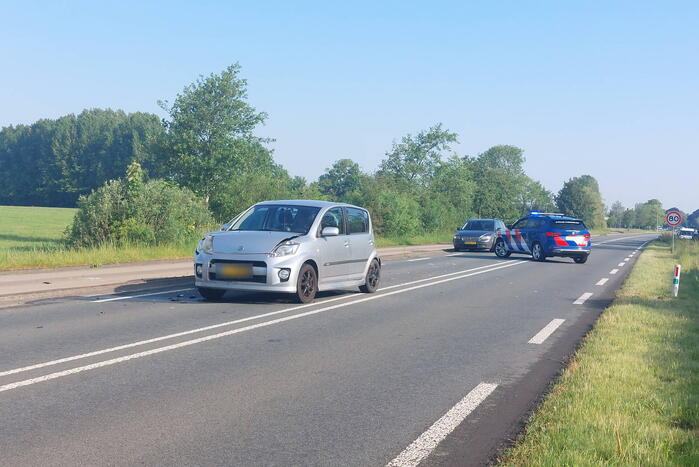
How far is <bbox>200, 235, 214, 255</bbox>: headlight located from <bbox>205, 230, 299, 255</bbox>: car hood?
0.20 ft

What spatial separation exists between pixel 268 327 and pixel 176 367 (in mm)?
2483

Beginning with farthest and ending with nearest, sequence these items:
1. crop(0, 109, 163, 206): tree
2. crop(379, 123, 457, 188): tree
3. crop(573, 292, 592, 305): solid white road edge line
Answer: crop(0, 109, 163, 206): tree
crop(379, 123, 457, 188): tree
crop(573, 292, 592, 305): solid white road edge line

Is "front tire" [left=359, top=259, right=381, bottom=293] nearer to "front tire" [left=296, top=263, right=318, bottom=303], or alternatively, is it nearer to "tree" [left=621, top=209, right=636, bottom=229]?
"front tire" [left=296, top=263, right=318, bottom=303]

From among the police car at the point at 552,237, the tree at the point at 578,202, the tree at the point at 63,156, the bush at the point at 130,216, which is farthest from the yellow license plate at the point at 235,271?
the tree at the point at 578,202

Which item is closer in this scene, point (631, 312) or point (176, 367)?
point (176, 367)

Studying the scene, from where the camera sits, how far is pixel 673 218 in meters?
30.8

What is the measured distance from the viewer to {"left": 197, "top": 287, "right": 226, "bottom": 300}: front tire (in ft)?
37.2

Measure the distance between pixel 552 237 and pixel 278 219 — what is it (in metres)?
16.2

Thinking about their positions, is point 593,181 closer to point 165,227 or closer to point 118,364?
point 165,227

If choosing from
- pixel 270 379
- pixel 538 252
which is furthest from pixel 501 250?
pixel 270 379

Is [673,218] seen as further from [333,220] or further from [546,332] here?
[546,332]

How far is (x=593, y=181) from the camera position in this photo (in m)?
160

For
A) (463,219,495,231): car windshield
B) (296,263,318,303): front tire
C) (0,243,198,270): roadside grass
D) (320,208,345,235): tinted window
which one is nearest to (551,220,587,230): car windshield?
(463,219,495,231): car windshield

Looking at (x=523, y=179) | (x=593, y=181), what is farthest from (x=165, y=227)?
(x=593, y=181)
